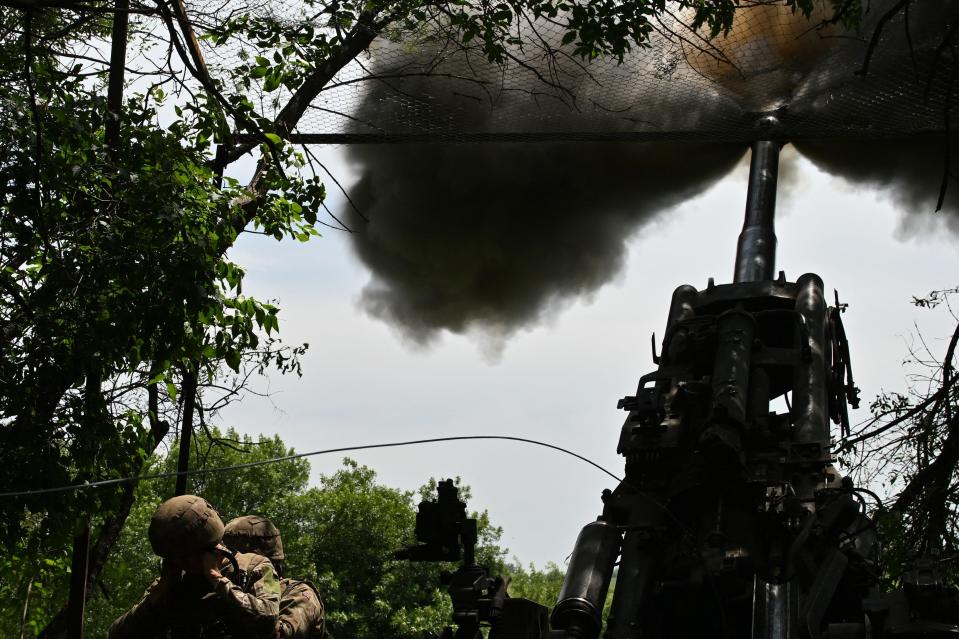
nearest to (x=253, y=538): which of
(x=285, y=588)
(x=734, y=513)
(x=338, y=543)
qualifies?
(x=285, y=588)

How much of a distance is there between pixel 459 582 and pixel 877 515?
9.67 feet

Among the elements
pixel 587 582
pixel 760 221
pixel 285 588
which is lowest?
pixel 285 588

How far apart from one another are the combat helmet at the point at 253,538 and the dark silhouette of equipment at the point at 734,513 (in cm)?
80

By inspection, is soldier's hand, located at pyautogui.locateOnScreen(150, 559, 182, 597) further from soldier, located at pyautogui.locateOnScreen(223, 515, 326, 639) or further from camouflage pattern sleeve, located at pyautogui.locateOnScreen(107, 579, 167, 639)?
soldier, located at pyautogui.locateOnScreen(223, 515, 326, 639)

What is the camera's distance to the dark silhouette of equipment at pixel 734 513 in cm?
667

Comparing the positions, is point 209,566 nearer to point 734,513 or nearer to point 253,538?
point 253,538

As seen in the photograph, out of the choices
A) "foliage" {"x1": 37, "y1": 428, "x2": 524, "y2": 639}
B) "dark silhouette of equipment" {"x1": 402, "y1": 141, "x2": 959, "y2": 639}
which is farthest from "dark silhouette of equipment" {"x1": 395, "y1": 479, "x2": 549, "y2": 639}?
"foliage" {"x1": 37, "y1": 428, "x2": 524, "y2": 639}

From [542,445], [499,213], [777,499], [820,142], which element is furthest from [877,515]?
[499,213]

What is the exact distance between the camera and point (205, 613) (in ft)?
15.1

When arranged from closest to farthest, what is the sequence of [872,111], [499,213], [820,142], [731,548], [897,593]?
[897,593], [731,548], [872,111], [820,142], [499,213]

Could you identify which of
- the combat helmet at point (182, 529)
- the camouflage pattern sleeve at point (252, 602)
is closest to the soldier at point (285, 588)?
the camouflage pattern sleeve at point (252, 602)

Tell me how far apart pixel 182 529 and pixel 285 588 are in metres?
0.91

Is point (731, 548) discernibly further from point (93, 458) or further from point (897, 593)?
point (93, 458)

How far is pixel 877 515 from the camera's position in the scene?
7426mm
